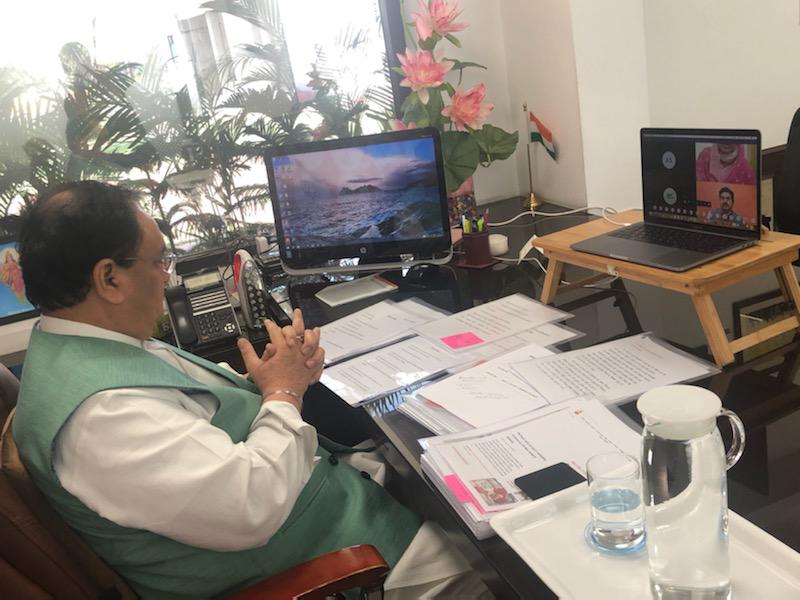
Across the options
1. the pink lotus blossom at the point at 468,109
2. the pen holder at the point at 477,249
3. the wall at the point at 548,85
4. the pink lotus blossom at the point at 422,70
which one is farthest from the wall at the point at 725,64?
the pen holder at the point at 477,249

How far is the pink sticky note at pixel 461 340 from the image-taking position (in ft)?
5.20

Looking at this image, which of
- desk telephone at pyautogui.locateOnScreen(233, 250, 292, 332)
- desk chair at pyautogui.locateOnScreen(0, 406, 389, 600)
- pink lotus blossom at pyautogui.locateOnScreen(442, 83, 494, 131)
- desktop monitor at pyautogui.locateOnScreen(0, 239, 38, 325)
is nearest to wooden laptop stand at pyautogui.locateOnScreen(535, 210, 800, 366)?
desk chair at pyautogui.locateOnScreen(0, 406, 389, 600)

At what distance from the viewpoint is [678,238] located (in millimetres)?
1508

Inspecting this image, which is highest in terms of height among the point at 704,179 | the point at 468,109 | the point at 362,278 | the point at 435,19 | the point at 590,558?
the point at 435,19

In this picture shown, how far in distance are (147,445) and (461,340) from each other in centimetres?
80

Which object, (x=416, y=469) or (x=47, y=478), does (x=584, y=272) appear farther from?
(x=47, y=478)

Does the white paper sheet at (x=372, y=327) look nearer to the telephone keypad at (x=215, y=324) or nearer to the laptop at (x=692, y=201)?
the telephone keypad at (x=215, y=324)

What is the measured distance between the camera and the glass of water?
891 millimetres

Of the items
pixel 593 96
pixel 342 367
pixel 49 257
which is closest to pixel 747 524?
pixel 342 367

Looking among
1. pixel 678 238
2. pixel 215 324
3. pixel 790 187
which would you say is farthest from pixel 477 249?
pixel 790 187

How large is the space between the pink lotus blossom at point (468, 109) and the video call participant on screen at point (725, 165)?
90 centimetres

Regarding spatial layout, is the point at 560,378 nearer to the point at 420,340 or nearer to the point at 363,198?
the point at 420,340

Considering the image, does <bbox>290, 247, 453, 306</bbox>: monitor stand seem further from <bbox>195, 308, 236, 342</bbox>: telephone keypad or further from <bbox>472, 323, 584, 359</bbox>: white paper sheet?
<bbox>472, 323, 584, 359</bbox>: white paper sheet

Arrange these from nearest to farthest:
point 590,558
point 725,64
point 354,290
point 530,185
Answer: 1. point 590,558
2. point 354,290
3. point 725,64
4. point 530,185
